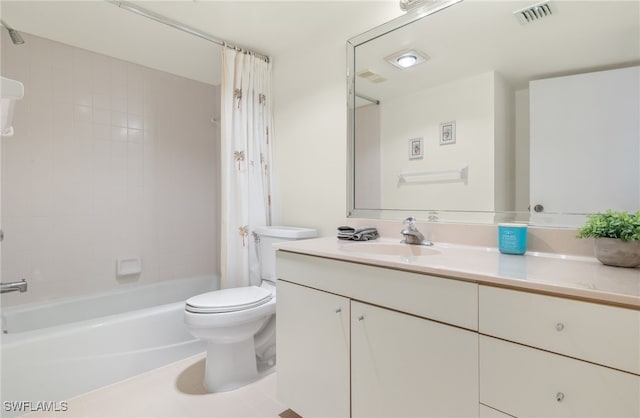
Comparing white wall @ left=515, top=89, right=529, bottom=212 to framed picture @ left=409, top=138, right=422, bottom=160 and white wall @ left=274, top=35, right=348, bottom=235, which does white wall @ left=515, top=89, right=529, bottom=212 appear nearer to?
framed picture @ left=409, top=138, right=422, bottom=160

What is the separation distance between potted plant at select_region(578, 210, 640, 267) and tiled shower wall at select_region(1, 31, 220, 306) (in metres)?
2.80

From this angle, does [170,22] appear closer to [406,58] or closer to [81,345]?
[406,58]

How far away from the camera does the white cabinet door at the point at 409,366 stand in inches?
35.7

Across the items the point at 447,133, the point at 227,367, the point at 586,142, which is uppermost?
the point at 447,133

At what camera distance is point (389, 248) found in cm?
153

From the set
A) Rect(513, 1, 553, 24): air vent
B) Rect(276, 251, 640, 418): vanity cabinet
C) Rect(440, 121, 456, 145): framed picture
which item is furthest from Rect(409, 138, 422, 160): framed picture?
Rect(276, 251, 640, 418): vanity cabinet

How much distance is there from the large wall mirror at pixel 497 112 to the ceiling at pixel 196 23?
0.18 meters

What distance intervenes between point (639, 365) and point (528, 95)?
1015mm

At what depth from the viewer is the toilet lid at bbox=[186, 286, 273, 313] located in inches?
63.4

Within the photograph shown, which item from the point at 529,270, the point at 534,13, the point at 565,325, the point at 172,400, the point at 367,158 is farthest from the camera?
the point at 367,158

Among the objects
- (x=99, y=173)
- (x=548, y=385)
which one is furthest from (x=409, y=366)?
(x=99, y=173)

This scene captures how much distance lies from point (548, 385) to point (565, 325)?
0.52ft

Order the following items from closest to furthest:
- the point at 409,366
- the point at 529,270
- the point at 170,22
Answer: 1. the point at 529,270
2. the point at 409,366
3. the point at 170,22

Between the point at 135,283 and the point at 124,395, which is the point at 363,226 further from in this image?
the point at 135,283
